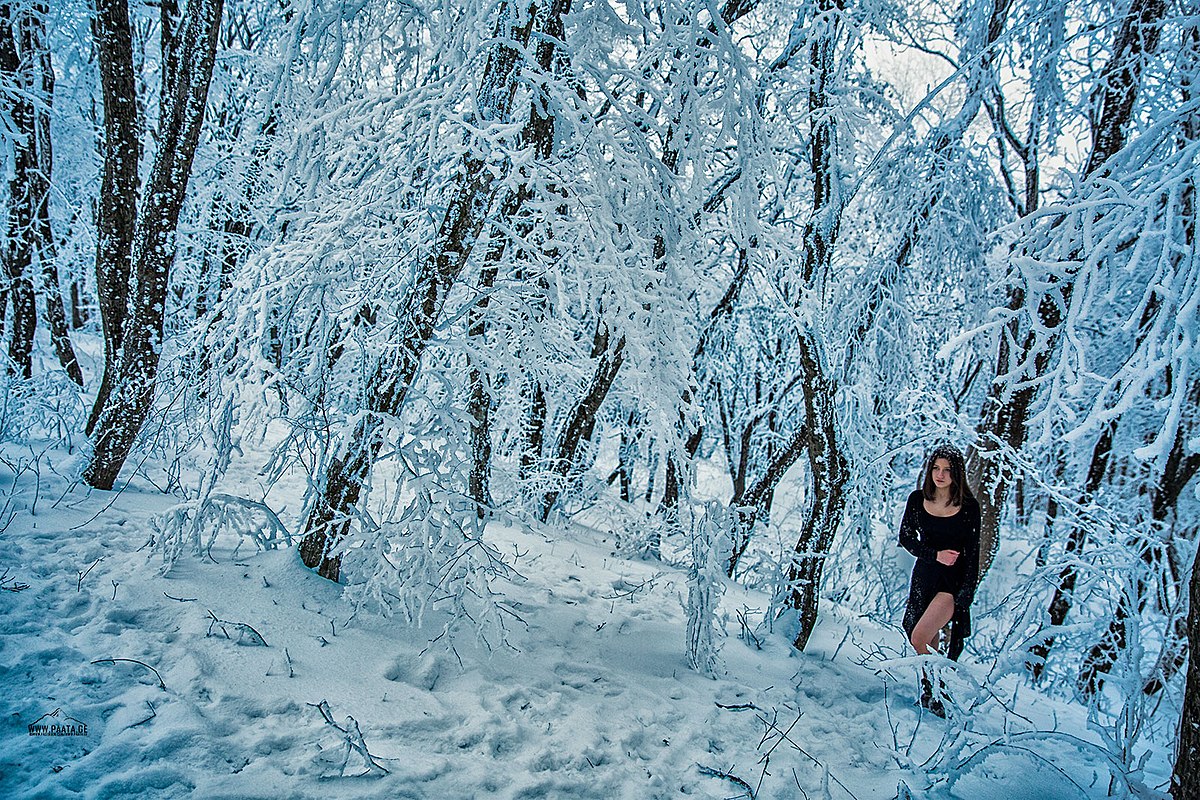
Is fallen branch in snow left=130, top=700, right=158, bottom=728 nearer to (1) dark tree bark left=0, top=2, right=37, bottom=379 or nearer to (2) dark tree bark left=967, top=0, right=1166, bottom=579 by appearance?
(2) dark tree bark left=967, top=0, right=1166, bottom=579

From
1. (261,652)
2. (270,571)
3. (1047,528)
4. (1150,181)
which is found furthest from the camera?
(1047,528)

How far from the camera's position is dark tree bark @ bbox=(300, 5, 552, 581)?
3.26m

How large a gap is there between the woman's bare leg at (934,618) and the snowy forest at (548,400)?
0.42 m

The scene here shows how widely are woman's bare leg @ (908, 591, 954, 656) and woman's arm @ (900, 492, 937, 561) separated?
242 mm

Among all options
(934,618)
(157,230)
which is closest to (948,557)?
(934,618)

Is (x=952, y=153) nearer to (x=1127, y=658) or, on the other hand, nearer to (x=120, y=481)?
(x=1127, y=658)

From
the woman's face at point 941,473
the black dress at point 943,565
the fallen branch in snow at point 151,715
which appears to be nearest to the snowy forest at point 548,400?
the fallen branch in snow at point 151,715

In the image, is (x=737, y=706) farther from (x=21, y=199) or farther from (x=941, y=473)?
(x=21, y=199)

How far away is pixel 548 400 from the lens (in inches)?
214

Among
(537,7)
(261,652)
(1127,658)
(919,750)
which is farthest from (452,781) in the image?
Answer: (537,7)

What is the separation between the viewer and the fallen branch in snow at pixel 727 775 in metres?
2.62

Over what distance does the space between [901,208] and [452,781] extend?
15.2 feet

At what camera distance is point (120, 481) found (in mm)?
4742

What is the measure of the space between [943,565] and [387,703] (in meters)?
3.30
